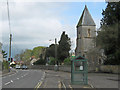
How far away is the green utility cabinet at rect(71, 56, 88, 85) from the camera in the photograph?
17605 mm

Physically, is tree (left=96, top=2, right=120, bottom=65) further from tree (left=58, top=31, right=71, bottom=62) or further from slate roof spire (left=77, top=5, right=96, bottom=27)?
tree (left=58, top=31, right=71, bottom=62)

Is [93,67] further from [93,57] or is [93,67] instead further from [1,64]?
[1,64]

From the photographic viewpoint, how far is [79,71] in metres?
17.6

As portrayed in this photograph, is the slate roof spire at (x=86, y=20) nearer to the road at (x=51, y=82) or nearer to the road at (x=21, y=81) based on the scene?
the road at (x=21, y=81)

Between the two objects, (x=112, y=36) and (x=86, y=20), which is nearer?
(x=112, y=36)

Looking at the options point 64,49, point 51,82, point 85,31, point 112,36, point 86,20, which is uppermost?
point 86,20

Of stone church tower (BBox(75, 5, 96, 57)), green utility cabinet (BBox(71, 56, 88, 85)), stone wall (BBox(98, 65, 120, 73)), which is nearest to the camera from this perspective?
green utility cabinet (BBox(71, 56, 88, 85))

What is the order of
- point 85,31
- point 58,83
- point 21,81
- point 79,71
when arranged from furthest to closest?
1. point 85,31
2. point 21,81
3. point 58,83
4. point 79,71

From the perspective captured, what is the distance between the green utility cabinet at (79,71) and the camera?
17605mm

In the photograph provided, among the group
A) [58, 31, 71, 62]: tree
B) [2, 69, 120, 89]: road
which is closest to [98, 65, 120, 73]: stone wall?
[2, 69, 120, 89]: road

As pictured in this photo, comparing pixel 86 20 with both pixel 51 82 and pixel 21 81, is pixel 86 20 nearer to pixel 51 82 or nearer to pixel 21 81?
pixel 21 81

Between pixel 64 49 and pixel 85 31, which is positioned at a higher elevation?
pixel 85 31

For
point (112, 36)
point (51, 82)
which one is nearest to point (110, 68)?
point (51, 82)

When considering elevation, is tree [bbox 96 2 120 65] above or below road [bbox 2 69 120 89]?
above
